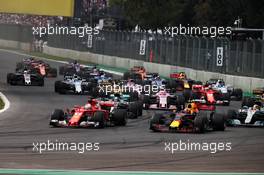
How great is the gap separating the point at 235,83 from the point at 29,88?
31.6 ft

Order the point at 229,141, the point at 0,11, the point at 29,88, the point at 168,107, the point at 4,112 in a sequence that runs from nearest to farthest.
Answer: the point at 229,141
the point at 4,112
the point at 168,107
the point at 0,11
the point at 29,88

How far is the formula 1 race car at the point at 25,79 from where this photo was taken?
35.7m

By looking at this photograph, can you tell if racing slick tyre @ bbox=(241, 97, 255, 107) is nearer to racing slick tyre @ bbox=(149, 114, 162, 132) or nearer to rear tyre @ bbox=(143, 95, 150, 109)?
rear tyre @ bbox=(143, 95, 150, 109)

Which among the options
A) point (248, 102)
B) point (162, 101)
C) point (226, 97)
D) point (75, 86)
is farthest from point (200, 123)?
point (75, 86)

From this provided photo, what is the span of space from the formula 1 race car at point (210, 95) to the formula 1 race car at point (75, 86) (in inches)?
182

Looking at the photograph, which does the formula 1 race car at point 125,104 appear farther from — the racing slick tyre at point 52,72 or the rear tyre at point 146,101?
the racing slick tyre at point 52,72

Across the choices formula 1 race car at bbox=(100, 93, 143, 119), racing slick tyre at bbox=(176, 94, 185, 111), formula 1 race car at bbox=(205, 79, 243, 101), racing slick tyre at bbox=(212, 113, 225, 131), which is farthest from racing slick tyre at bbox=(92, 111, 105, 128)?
formula 1 race car at bbox=(205, 79, 243, 101)

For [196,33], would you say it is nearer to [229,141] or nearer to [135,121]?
[135,121]

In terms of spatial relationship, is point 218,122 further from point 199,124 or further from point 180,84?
point 180,84

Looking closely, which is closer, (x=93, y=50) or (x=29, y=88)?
(x=29, y=88)

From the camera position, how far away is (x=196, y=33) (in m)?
67.2

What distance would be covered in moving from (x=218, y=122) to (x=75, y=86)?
12663 millimetres

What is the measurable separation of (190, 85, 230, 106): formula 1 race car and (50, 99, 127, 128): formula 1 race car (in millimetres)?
7046

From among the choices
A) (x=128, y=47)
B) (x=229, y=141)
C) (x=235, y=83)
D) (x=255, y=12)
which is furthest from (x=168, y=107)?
(x=255, y=12)
